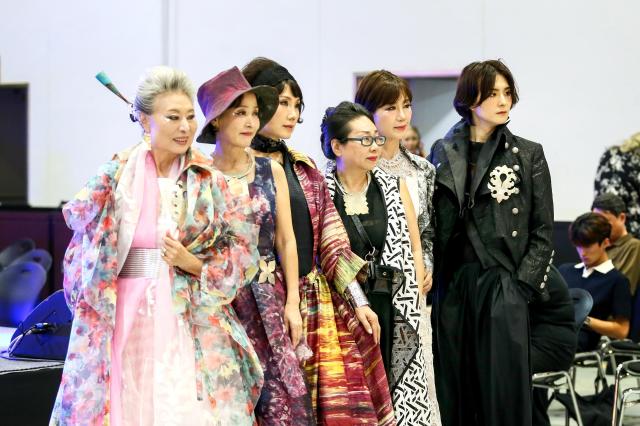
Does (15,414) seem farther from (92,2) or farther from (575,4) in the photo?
(92,2)

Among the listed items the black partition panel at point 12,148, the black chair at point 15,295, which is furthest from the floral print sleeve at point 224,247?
the black partition panel at point 12,148

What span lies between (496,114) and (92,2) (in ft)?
21.1

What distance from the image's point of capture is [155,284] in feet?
9.96

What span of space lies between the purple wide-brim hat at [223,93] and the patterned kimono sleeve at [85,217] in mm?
396

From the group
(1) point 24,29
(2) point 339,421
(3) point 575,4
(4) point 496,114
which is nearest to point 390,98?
(4) point 496,114

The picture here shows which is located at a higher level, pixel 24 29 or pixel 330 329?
pixel 24 29

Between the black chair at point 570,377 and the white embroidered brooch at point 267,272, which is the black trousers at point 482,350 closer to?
the black chair at point 570,377

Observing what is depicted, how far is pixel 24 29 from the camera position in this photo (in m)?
10.2

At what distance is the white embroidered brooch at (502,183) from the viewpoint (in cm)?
403

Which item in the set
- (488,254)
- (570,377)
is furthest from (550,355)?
(488,254)

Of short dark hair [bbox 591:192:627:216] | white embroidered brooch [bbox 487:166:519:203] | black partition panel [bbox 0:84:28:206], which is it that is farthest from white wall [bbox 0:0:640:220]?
white embroidered brooch [bbox 487:166:519:203]

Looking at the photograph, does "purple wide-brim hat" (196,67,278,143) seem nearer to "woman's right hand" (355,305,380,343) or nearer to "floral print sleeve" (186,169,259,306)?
"floral print sleeve" (186,169,259,306)

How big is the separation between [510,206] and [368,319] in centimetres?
80

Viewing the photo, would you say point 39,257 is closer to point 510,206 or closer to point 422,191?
point 422,191
